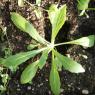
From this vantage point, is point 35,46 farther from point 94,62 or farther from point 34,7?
point 94,62

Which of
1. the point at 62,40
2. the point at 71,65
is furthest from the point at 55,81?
the point at 62,40

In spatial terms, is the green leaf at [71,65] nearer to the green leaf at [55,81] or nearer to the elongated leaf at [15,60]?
the green leaf at [55,81]

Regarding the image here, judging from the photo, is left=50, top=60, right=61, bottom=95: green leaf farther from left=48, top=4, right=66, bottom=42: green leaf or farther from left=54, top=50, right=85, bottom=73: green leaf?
left=48, top=4, right=66, bottom=42: green leaf

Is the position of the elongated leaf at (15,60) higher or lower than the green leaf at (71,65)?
higher

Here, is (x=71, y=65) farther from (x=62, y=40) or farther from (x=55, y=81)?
(x=62, y=40)

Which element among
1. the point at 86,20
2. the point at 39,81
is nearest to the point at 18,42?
the point at 39,81

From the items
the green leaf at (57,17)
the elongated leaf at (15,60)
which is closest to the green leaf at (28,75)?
the elongated leaf at (15,60)
